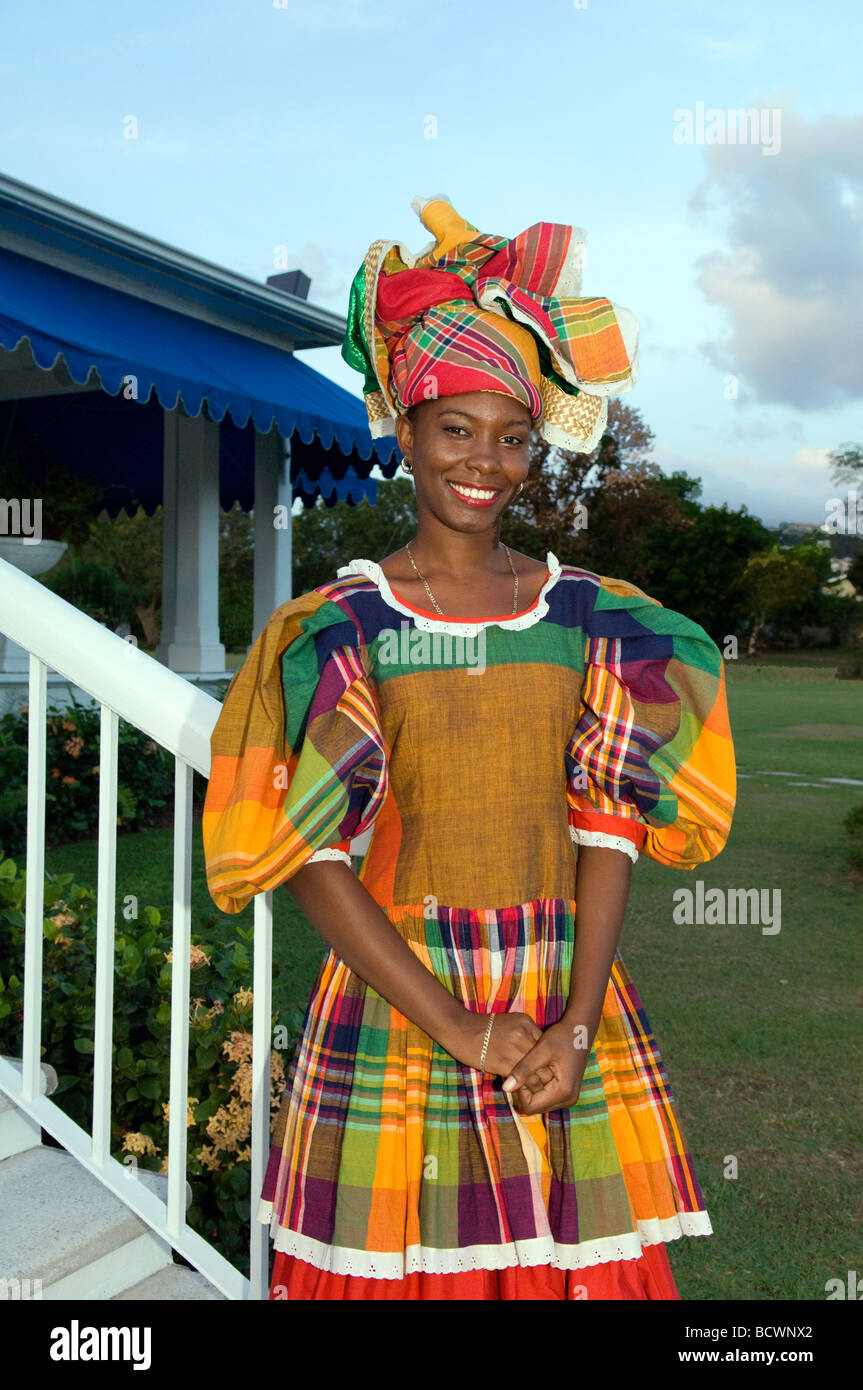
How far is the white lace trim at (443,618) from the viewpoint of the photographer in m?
1.67

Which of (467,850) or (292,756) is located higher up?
(292,756)

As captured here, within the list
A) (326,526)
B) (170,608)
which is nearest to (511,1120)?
(170,608)

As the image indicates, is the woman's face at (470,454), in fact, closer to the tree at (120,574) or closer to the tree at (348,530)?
the tree at (120,574)

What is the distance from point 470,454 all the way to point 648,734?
50 centimetres

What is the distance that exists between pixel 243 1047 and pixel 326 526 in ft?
146

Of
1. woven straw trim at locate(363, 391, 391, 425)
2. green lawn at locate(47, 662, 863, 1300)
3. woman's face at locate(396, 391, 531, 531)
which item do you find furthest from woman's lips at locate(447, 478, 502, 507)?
green lawn at locate(47, 662, 863, 1300)

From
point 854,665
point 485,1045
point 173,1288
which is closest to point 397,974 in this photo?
point 485,1045

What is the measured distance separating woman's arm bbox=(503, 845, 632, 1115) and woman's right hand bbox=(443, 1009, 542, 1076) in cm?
2

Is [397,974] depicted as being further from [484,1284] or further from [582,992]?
[484,1284]

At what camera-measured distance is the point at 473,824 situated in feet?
5.37

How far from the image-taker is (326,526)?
152ft

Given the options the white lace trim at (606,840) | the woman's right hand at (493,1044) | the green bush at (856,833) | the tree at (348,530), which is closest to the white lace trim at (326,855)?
the woman's right hand at (493,1044)

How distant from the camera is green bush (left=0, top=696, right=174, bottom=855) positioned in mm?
6896
